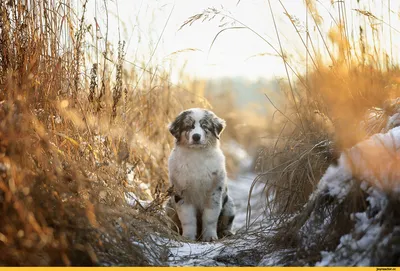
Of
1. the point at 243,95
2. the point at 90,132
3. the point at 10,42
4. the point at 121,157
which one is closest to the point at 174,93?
the point at 121,157

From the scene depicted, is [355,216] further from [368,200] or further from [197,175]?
[197,175]

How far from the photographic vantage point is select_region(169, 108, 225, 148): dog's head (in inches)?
198

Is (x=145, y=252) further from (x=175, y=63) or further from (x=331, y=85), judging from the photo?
(x=175, y=63)

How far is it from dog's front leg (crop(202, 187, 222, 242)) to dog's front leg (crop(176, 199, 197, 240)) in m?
0.11

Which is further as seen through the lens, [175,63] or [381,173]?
[175,63]

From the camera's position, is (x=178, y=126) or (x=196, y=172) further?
(x=178, y=126)

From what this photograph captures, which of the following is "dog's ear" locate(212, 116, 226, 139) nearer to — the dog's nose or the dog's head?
the dog's head

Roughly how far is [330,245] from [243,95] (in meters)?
11.1

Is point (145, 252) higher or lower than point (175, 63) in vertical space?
lower

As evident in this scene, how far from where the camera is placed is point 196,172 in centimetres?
506

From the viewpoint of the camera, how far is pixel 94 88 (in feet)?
14.1

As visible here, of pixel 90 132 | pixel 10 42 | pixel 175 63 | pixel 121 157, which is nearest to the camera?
pixel 10 42

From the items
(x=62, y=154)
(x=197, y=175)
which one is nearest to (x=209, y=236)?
(x=197, y=175)

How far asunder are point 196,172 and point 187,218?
43cm
